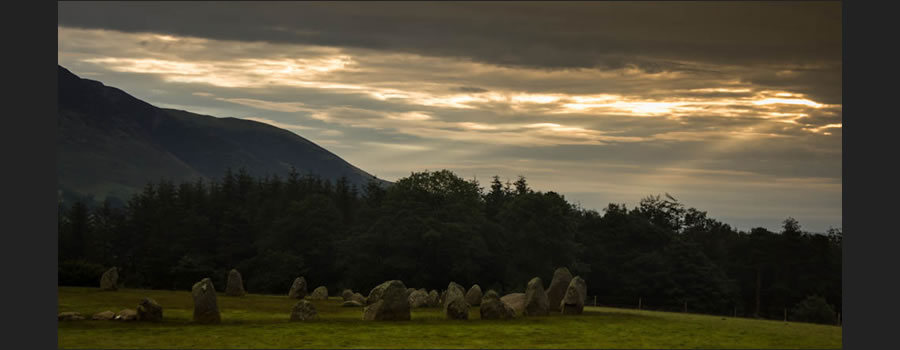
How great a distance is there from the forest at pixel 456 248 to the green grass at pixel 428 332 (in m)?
21.6

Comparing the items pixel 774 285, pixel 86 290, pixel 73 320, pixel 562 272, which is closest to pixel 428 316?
pixel 562 272

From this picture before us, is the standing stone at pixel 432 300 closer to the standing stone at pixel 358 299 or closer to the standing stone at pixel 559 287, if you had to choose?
the standing stone at pixel 358 299

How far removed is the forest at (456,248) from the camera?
64.8 metres

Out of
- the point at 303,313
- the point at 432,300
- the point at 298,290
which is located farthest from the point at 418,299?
the point at 303,313

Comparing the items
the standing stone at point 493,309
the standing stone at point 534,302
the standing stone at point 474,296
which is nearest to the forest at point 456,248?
the standing stone at point 474,296

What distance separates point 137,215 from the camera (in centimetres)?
8425

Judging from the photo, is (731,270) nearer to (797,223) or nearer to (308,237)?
(797,223)

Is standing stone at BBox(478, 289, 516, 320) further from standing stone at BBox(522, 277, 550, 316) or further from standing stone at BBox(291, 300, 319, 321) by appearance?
standing stone at BBox(291, 300, 319, 321)

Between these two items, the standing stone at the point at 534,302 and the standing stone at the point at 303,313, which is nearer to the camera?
the standing stone at the point at 303,313

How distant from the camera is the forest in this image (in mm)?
64812

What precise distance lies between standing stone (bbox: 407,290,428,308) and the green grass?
15.9ft

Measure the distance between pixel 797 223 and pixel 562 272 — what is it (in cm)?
4237

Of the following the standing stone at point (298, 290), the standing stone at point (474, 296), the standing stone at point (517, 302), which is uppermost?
the standing stone at point (517, 302)

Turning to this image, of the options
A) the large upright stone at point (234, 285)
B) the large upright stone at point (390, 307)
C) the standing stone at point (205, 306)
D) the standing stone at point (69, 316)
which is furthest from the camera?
the large upright stone at point (234, 285)
